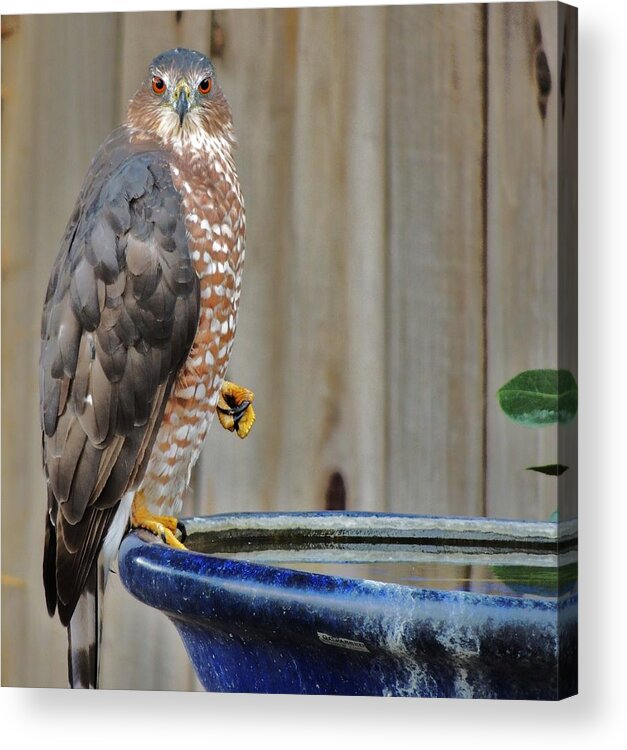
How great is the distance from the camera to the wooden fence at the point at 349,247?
7.45ft

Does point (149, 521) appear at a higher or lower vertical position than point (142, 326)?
lower

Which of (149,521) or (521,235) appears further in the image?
(149,521)

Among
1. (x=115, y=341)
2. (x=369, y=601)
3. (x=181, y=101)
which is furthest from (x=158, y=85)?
A: (x=369, y=601)

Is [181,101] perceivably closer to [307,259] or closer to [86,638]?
[307,259]

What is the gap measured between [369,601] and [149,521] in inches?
18.9

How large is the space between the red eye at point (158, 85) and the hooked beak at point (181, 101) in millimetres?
30

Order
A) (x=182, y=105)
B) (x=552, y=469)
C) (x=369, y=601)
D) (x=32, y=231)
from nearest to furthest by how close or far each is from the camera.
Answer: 1. (x=369, y=601)
2. (x=552, y=469)
3. (x=182, y=105)
4. (x=32, y=231)

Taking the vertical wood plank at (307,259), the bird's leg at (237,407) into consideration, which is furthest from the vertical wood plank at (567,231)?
the bird's leg at (237,407)

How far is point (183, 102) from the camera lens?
2344 millimetres

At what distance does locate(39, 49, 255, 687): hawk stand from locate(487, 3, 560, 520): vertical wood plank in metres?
0.45

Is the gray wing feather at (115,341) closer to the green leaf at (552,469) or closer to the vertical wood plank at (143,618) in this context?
the vertical wood plank at (143,618)

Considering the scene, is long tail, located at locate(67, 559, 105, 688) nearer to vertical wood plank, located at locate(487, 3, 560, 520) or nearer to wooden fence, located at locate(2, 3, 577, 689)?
wooden fence, located at locate(2, 3, 577, 689)

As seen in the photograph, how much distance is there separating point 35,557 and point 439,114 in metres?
1.08

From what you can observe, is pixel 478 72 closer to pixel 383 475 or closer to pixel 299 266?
pixel 299 266
